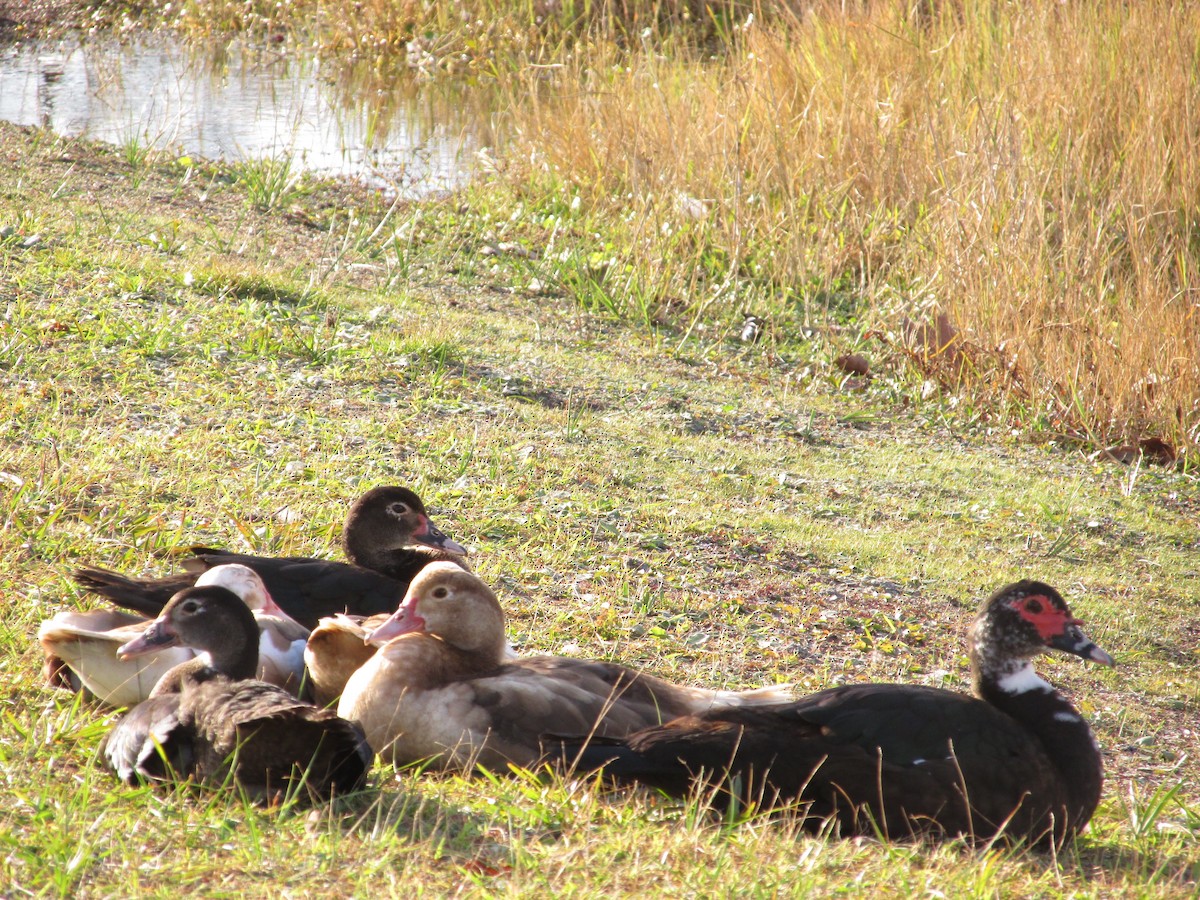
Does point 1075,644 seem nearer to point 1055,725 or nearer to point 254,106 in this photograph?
point 1055,725

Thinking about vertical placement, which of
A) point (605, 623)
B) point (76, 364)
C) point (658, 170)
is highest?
point (658, 170)

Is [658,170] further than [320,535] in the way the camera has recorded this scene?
Yes

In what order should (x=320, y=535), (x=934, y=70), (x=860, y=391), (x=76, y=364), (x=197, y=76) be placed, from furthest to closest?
(x=197, y=76)
(x=934, y=70)
(x=860, y=391)
(x=76, y=364)
(x=320, y=535)

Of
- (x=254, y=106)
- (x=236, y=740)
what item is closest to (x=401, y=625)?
(x=236, y=740)

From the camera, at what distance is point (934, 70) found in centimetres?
1009

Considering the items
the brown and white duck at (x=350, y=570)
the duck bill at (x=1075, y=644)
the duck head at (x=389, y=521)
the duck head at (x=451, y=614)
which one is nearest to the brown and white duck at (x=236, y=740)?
the duck head at (x=451, y=614)

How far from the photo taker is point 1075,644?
4.25 metres

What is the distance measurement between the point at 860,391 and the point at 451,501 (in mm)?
3710

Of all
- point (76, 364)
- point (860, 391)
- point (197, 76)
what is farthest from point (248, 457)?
point (197, 76)

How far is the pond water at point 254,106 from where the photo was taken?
43.1ft

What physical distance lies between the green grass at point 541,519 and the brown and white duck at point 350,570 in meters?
0.36

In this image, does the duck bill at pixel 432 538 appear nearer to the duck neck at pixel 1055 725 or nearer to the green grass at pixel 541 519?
the green grass at pixel 541 519

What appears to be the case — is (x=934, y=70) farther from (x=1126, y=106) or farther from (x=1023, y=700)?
(x=1023, y=700)

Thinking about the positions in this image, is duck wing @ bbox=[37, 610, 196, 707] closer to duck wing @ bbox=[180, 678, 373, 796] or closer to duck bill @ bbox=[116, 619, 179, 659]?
duck bill @ bbox=[116, 619, 179, 659]
